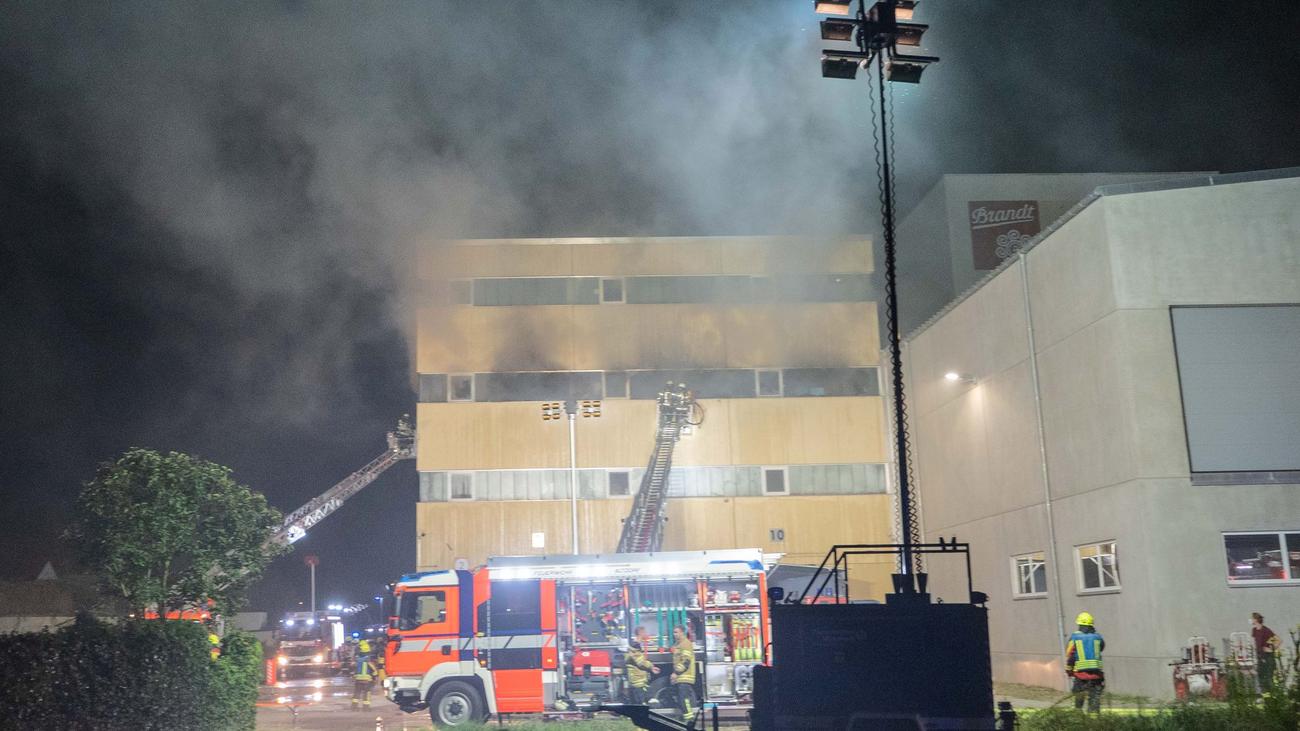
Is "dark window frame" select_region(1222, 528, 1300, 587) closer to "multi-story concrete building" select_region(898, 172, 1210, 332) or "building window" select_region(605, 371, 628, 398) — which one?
"building window" select_region(605, 371, 628, 398)

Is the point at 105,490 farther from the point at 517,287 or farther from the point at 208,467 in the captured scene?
the point at 517,287

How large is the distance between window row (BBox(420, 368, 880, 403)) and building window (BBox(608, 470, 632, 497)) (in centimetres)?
261

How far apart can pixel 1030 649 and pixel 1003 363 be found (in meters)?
6.26

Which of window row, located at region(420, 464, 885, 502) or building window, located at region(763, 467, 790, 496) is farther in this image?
building window, located at region(763, 467, 790, 496)

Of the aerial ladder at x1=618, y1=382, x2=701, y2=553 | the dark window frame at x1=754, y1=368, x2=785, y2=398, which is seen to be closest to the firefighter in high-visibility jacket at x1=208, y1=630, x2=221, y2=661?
the aerial ladder at x1=618, y1=382, x2=701, y2=553

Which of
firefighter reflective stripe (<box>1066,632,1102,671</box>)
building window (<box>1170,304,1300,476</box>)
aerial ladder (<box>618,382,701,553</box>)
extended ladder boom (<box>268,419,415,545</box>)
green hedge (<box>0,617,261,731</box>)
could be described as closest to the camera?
green hedge (<box>0,617,261,731</box>)

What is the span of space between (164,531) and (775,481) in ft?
74.0

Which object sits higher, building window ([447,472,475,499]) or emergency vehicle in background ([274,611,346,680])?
building window ([447,472,475,499])

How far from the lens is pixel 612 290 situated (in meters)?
37.9

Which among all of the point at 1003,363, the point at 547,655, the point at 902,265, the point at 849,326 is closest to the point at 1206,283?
the point at 1003,363

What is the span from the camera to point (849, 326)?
3731cm

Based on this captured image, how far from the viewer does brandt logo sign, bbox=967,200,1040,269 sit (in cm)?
4231

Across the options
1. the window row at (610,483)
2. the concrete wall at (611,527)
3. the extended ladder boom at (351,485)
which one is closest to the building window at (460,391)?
the window row at (610,483)

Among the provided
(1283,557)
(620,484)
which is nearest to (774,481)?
(620,484)
